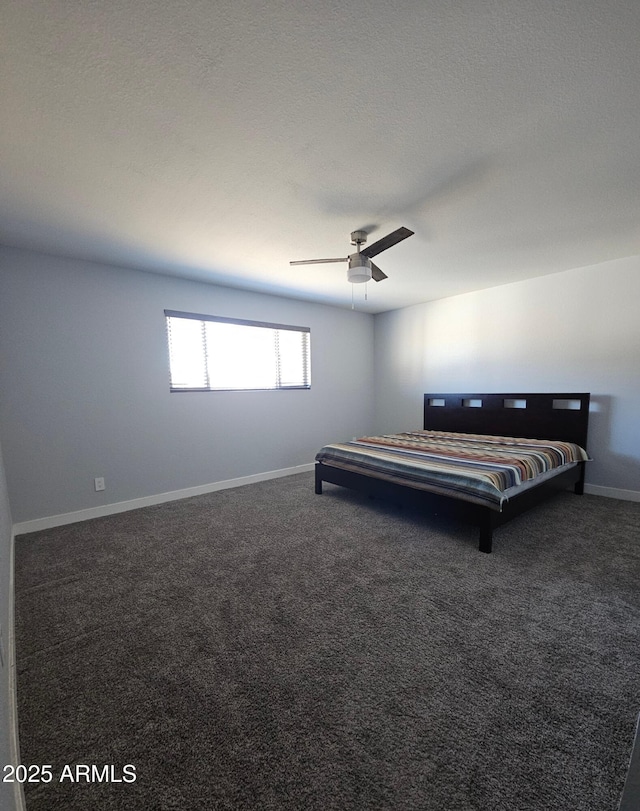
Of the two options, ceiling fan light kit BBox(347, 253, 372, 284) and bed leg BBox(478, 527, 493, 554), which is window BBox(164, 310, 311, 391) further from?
bed leg BBox(478, 527, 493, 554)

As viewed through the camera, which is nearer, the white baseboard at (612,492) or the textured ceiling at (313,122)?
the textured ceiling at (313,122)

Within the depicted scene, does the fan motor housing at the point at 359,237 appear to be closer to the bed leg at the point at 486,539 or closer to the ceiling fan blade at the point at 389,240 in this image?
the ceiling fan blade at the point at 389,240

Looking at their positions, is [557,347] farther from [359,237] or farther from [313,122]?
[313,122]

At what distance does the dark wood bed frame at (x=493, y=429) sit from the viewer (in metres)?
2.29

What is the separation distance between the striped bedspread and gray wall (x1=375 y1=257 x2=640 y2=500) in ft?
1.34

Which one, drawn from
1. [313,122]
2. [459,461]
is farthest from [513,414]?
[313,122]

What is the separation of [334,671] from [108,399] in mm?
2900

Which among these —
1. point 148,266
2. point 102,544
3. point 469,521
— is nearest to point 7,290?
point 148,266

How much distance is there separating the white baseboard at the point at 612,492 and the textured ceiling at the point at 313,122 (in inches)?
93.1

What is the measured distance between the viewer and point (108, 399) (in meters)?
3.00

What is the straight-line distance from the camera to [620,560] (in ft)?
6.71

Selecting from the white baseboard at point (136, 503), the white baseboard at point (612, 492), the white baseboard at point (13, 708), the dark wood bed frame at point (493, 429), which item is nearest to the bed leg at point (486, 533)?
the dark wood bed frame at point (493, 429)

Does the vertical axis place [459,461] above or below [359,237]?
below

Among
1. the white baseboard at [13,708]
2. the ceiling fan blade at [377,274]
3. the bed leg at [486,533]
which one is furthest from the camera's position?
the ceiling fan blade at [377,274]
